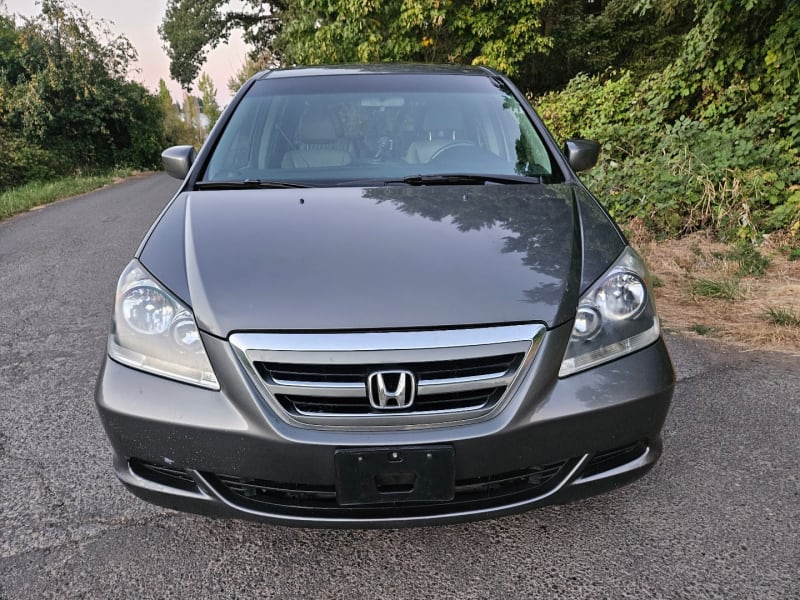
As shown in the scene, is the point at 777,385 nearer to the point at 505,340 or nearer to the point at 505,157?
the point at 505,157

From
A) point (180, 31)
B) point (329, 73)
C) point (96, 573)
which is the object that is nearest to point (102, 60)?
point (180, 31)

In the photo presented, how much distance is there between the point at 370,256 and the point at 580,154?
1436 millimetres

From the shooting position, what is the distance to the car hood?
5.48ft

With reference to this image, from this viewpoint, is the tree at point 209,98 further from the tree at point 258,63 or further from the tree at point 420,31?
the tree at point 420,31

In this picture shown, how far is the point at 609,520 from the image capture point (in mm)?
2053

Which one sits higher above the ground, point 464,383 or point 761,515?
point 464,383

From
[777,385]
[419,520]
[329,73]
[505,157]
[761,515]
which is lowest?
[777,385]

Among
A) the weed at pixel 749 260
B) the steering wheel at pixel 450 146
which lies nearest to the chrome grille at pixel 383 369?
the steering wheel at pixel 450 146

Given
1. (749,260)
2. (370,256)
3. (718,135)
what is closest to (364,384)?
(370,256)

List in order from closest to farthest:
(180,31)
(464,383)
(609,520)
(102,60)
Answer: (464,383)
(609,520)
(102,60)
(180,31)

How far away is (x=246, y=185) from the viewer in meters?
2.47

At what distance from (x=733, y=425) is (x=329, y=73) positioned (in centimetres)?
245

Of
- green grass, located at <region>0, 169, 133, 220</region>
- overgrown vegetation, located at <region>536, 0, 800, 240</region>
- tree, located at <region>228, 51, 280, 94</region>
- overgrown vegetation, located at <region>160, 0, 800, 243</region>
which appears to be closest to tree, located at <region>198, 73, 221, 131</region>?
tree, located at <region>228, 51, 280, 94</region>

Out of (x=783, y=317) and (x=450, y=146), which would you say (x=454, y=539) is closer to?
(x=450, y=146)
